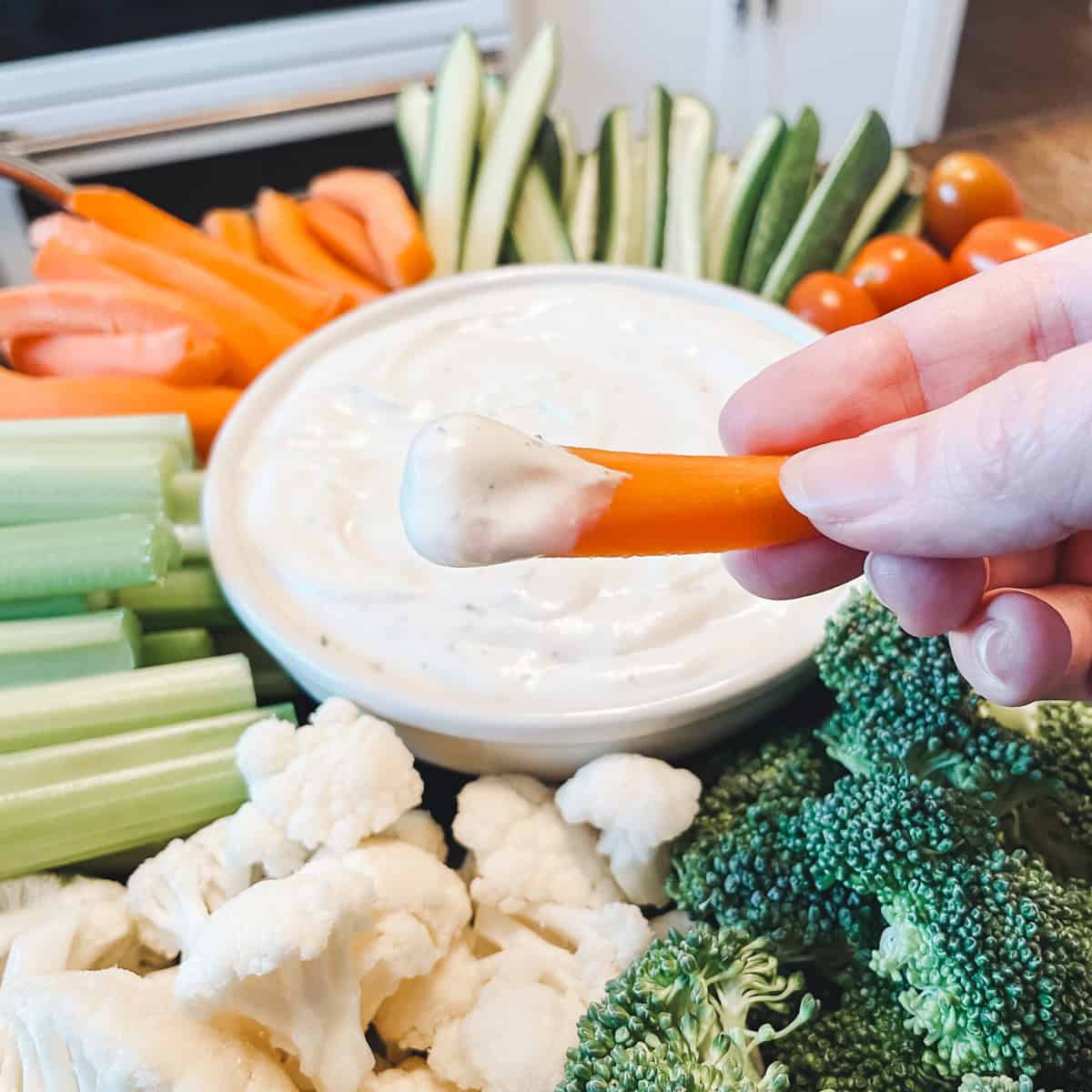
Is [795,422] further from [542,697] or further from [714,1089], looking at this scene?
[714,1089]

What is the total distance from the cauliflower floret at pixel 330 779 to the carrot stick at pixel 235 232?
106cm

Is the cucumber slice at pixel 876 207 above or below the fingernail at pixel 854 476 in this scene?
below

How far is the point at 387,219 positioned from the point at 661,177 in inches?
19.4

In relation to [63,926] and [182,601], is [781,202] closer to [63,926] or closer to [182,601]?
[182,601]

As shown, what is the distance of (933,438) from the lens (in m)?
0.57

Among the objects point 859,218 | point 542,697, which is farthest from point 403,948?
point 859,218

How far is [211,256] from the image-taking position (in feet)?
5.32

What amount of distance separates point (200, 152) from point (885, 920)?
2.00 metres

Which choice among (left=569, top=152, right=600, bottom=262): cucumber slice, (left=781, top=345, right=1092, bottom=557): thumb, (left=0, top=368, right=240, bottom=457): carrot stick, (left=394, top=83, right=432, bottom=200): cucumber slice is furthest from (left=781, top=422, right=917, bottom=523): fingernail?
(left=394, top=83, right=432, bottom=200): cucumber slice

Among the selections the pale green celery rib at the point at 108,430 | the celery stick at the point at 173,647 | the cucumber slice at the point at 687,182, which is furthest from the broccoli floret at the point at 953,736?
the cucumber slice at the point at 687,182

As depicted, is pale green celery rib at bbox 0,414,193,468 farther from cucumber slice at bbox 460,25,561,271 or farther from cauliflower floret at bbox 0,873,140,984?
cucumber slice at bbox 460,25,561,271

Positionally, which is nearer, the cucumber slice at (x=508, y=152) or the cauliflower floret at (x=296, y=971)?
the cauliflower floret at (x=296, y=971)

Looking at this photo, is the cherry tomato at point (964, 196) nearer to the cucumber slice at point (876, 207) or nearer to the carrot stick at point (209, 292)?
the cucumber slice at point (876, 207)

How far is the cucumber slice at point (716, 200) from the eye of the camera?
67.7 inches
